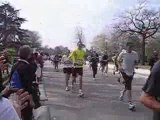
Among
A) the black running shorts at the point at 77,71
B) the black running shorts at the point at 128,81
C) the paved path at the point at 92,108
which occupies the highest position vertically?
the black running shorts at the point at 77,71

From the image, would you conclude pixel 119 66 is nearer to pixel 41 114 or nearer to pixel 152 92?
pixel 41 114

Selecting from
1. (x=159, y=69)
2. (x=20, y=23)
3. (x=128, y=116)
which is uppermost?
(x=20, y=23)

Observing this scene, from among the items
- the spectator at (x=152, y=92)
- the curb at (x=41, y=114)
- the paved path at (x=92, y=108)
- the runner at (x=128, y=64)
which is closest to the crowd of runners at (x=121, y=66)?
the runner at (x=128, y=64)

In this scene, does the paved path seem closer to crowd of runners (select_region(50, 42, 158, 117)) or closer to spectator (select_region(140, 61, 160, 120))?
crowd of runners (select_region(50, 42, 158, 117))

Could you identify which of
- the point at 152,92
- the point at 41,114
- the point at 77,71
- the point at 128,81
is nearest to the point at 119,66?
the point at 128,81

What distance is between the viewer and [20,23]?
295 feet

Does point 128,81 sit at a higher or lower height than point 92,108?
Answer: higher

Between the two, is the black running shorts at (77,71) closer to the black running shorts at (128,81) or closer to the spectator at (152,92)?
the black running shorts at (128,81)

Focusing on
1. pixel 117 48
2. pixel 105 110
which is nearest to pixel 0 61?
pixel 105 110

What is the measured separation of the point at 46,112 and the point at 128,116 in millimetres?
2577

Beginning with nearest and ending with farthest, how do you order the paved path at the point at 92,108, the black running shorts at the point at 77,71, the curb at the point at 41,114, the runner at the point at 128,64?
the curb at the point at 41,114
the paved path at the point at 92,108
the runner at the point at 128,64
the black running shorts at the point at 77,71

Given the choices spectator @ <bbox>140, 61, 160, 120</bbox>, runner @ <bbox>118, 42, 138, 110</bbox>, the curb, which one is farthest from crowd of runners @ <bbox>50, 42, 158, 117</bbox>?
spectator @ <bbox>140, 61, 160, 120</bbox>

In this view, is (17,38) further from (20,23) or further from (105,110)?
(105,110)

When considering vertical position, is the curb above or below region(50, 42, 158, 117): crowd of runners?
below
